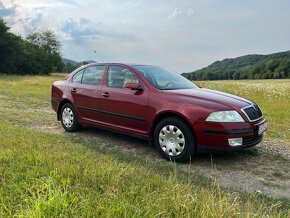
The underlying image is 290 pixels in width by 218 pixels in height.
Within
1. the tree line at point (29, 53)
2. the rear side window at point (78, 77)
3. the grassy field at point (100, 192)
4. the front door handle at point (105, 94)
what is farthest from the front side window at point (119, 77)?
the tree line at point (29, 53)

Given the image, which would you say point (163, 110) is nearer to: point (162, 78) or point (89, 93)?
point (162, 78)

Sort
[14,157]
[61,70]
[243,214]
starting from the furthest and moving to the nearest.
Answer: [61,70], [14,157], [243,214]

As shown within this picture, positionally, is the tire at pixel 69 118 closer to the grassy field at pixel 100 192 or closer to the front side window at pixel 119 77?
the front side window at pixel 119 77

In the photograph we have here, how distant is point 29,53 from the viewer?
2766 inches

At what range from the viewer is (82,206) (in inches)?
115

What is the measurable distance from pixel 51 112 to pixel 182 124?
6893 millimetres

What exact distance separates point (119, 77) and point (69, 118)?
74.5 inches

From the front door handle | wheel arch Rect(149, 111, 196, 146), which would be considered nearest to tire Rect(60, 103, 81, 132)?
the front door handle

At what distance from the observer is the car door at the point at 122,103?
595cm

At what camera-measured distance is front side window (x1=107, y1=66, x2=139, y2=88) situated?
20.7 ft

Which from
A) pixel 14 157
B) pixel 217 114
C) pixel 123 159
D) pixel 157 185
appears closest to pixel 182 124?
pixel 217 114

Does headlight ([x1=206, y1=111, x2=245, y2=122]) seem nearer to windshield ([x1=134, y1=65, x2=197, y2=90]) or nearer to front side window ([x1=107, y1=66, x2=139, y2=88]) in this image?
windshield ([x1=134, y1=65, x2=197, y2=90])

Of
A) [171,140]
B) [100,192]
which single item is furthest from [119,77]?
[100,192]

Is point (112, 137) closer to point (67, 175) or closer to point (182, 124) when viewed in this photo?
point (182, 124)
